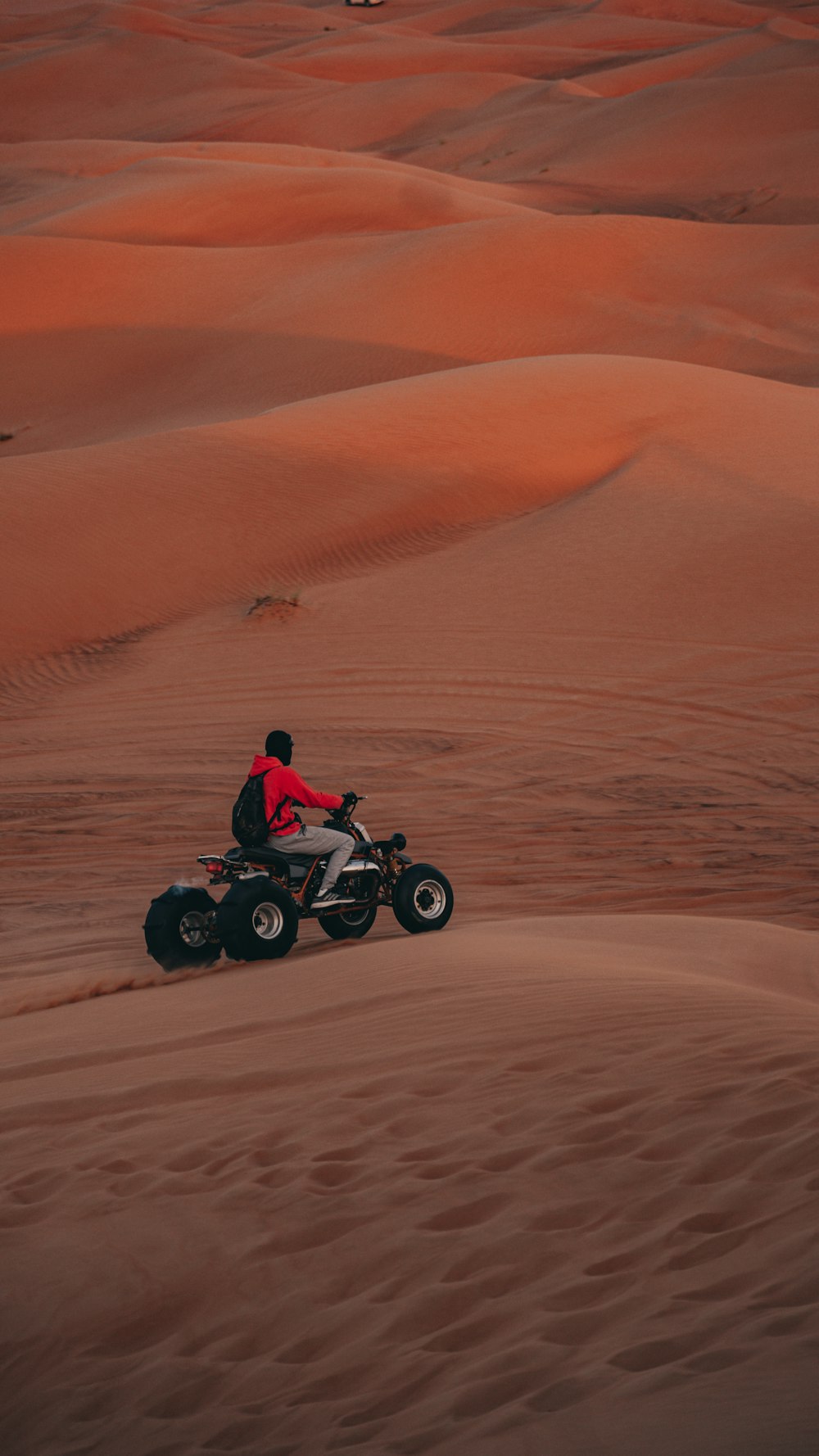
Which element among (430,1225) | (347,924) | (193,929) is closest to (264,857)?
(193,929)

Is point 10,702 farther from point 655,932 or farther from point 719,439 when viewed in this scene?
point 719,439

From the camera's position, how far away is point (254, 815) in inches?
320

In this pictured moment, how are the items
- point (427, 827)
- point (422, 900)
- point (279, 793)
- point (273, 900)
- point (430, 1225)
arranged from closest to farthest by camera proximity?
point (430, 1225), point (273, 900), point (279, 793), point (422, 900), point (427, 827)

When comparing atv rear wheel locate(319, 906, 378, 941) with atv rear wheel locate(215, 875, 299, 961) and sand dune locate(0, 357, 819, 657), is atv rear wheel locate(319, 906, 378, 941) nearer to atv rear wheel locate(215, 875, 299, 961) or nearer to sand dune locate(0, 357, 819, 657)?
atv rear wheel locate(215, 875, 299, 961)

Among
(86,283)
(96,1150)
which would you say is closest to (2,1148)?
(96,1150)

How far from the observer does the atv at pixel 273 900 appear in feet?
26.1

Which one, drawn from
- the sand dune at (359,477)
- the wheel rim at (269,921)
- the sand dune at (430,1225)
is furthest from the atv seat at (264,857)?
the sand dune at (359,477)

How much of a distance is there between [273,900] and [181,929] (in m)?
0.57

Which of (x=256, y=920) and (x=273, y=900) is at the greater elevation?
(x=273, y=900)

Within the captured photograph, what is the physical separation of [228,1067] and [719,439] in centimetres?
1785

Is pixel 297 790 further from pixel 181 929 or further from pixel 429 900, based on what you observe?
pixel 429 900

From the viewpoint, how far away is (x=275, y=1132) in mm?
4953

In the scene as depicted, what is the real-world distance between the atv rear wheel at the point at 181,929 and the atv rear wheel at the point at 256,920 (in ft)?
0.62

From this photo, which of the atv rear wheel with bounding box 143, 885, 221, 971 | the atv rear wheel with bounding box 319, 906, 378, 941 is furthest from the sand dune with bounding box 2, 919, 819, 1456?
the atv rear wheel with bounding box 319, 906, 378, 941
